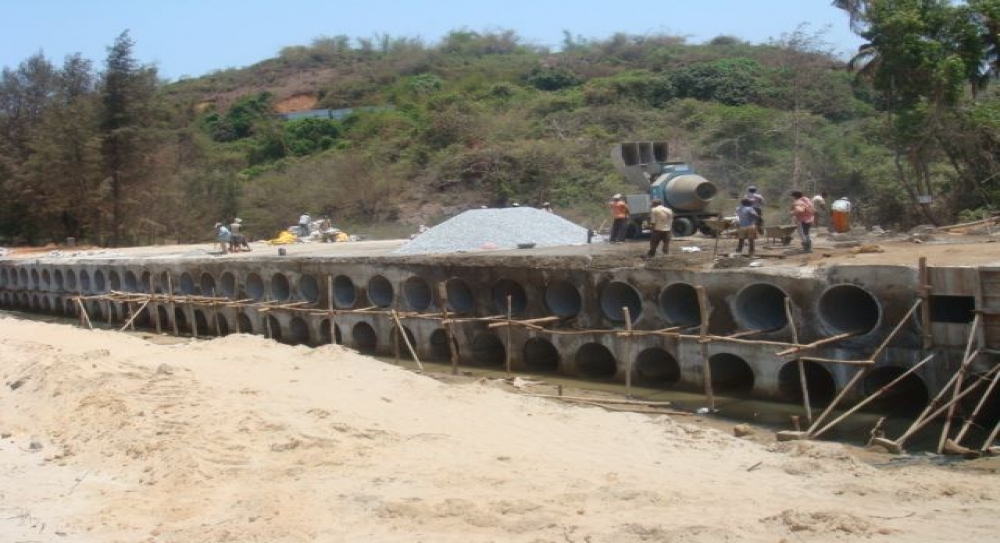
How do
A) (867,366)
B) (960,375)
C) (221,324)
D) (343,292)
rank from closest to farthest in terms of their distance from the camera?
(960,375) → (867,366) → (343,292) → (221,324)

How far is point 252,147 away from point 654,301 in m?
57.9

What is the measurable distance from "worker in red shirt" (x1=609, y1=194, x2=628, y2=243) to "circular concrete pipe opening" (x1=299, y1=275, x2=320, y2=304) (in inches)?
351

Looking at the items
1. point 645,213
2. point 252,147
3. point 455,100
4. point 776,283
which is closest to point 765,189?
point 645,213

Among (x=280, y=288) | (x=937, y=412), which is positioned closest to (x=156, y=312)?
(x=280, y=288)

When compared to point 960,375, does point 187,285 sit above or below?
above

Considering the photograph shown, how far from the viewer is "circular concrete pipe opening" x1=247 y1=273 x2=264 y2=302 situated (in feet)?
102

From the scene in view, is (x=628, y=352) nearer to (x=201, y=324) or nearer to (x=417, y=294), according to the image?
(x=417, y=294)

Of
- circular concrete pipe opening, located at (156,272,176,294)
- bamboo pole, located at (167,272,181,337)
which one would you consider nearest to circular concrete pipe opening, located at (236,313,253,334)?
bamboo pole, located at (167,272,181,337)

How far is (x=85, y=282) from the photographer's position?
38906mm

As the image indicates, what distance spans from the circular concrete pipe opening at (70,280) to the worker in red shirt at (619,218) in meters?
23.8

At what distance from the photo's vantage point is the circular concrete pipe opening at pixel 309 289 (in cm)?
2906

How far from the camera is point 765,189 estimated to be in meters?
37.7

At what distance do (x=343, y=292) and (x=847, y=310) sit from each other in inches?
603

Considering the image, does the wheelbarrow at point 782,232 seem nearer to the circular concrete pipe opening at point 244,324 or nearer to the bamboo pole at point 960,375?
the bamboo pole at point 960,375
